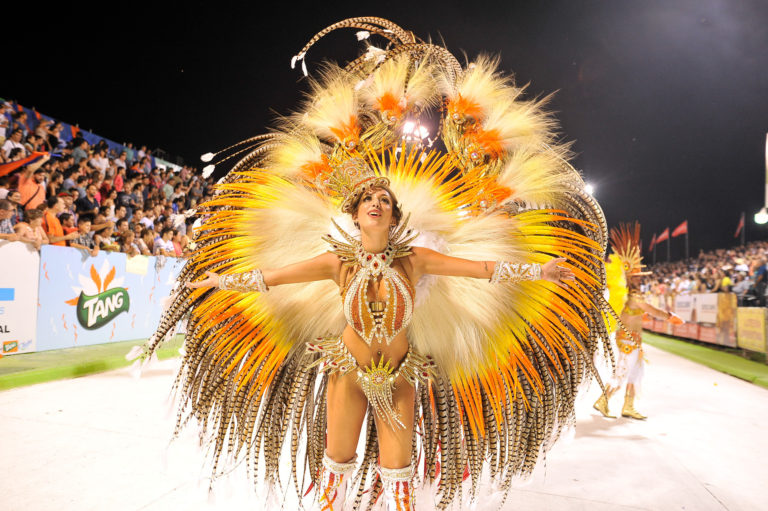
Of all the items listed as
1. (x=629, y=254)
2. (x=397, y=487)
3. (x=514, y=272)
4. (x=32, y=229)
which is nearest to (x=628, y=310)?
(x=629, y=254)

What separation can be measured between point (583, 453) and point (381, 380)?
2327 mm

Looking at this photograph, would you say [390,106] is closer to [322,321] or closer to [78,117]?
[322,321]

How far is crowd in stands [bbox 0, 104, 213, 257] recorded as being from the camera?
5789 mm

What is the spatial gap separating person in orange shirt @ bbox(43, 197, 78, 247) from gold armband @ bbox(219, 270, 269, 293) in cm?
500

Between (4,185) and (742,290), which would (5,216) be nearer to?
(4,185)

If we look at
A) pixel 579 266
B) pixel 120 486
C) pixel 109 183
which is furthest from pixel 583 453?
pixel 109 183

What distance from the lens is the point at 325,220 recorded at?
6.52ft

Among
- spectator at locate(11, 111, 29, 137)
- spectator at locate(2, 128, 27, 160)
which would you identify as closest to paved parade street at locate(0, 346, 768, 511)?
spectator at locate(2, 128, 27, 160)

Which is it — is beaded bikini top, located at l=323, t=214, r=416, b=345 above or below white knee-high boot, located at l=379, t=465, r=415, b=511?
above

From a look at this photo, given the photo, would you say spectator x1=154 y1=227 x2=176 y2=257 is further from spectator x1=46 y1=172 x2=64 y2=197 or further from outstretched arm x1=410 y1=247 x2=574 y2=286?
outstretched arm x1=410 y1=247 x2=574 y2=286

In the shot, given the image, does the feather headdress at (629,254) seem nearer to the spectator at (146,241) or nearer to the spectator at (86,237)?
the spectator at (86,237)

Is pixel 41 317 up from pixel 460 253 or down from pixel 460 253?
down

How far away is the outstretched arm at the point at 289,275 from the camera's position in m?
1.81

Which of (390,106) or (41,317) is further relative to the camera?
(41,317)
